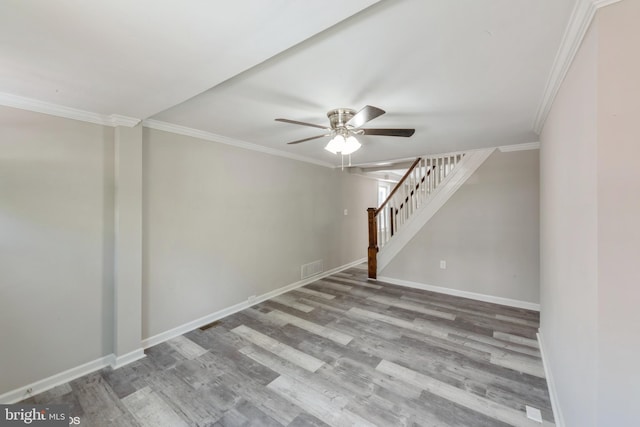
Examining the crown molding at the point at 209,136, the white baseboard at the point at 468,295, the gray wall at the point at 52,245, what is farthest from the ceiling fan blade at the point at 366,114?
the white baseboard at the point at 468,295

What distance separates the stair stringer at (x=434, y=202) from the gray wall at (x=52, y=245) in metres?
3.96

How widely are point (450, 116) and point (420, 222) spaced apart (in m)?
2.22

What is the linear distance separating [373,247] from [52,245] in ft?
13.8

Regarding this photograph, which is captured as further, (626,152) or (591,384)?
(591,384)

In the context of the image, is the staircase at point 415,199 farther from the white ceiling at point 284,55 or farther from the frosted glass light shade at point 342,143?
the frosted glass light shade at point 342,143

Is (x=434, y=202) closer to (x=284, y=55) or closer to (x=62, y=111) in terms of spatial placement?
(x=284, y=55)

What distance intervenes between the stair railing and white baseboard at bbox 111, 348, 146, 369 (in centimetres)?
359

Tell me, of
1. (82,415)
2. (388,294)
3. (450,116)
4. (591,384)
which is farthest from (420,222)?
(82,415)

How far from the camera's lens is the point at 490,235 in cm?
369

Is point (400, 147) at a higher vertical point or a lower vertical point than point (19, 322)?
higher

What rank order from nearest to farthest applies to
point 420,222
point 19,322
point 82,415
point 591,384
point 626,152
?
point 626,152, point 591,384, point 82,415, point 19,322, point 420,222

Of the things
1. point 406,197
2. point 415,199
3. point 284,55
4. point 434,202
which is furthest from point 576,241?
point 406,197

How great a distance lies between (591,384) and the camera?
106cm

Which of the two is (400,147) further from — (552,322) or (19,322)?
(19,322)
